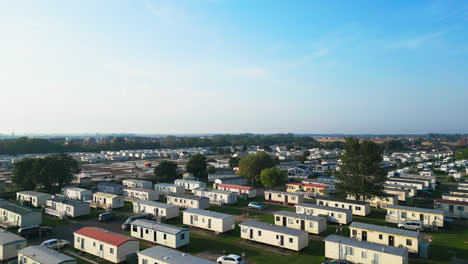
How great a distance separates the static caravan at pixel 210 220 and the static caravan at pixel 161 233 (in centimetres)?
398

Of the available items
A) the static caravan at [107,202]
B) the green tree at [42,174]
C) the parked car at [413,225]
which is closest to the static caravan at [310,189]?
the parked car at [413,225]

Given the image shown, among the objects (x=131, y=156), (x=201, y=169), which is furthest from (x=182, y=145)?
(x=201, y=169)

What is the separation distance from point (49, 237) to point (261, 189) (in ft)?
115

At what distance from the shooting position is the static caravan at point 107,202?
3819 centimetres

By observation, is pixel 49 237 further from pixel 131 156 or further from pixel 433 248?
pixel 131 156

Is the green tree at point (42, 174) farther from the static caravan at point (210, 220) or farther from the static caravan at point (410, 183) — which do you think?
the static caravan at point (410, 183)

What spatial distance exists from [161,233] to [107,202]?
700 inches

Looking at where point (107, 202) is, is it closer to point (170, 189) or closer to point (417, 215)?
A: point (170, 189)

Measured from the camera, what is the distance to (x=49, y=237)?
1070 inches

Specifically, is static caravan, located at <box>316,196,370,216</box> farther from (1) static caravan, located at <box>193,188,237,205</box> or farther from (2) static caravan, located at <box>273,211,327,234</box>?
(1) static caravan, located at <box>193,188,237,205</box>

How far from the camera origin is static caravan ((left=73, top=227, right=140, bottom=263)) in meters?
21.4

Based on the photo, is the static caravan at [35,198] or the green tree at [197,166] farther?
the green tree at [197,166]

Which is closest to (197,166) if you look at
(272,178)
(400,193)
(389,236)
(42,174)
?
(272,178)

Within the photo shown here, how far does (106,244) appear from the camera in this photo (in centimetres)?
2191
